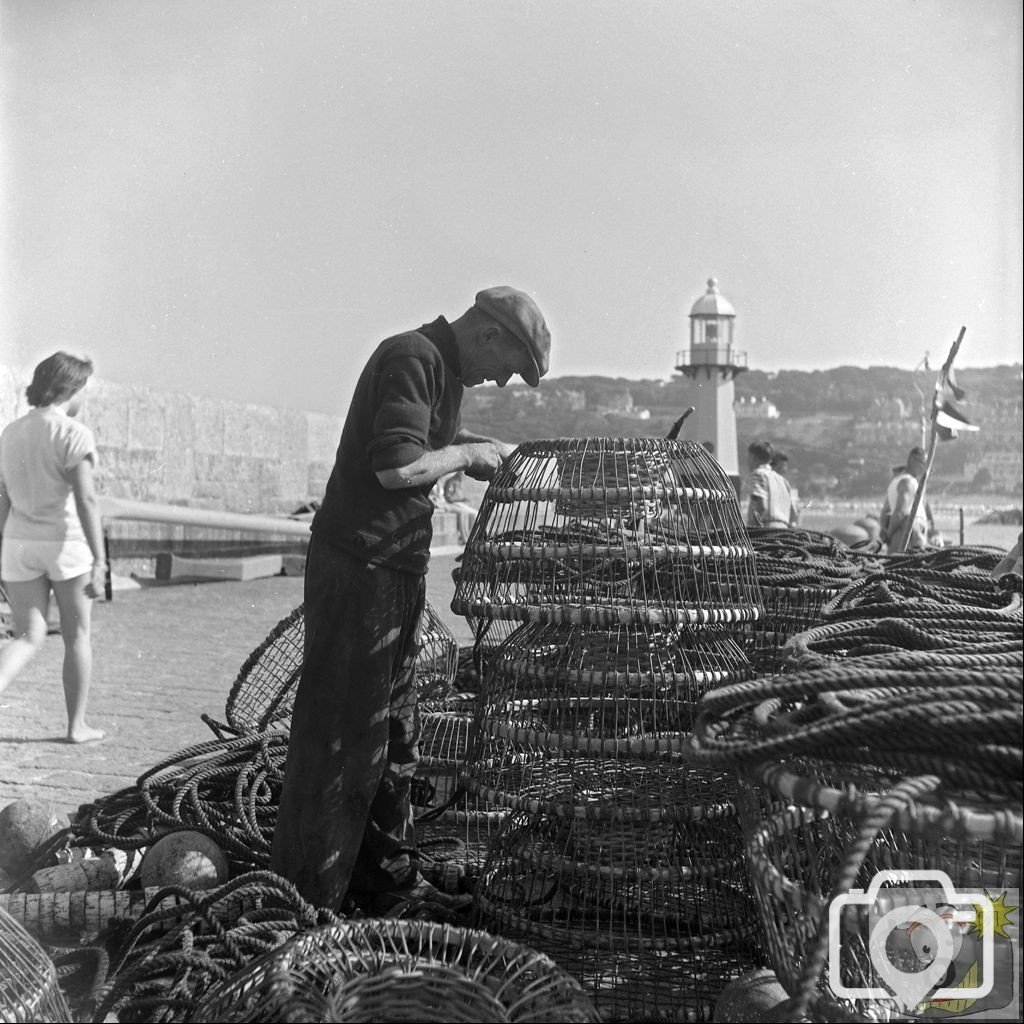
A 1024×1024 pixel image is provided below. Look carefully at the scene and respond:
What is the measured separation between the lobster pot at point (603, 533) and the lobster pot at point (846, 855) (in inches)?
28.1

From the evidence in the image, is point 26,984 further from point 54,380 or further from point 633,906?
point 54,380

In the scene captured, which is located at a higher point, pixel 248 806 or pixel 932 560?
pixel 932 560

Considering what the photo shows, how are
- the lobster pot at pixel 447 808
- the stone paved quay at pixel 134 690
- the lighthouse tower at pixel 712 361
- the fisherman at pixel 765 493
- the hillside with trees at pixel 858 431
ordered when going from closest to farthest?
the lobster pot at pixel 447 808, the stone paved quay at pixel 134 690, the fisherman at pixel 765 493, the lighthouse tower at pixel 712 361, the hillside with trees at pixel 858 431

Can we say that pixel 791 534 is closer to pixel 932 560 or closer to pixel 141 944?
pixel 932 560

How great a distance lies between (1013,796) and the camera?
1.96 metres

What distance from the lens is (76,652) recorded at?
571 cm

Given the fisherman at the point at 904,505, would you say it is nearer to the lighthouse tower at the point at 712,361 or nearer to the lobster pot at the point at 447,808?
the lobster pot at the point at 447,808

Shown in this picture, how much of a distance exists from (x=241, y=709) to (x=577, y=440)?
7.41ft

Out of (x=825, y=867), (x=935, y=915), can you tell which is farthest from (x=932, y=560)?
(x=935, y=915)

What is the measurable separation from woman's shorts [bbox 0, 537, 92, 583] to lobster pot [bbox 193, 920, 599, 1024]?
3830 millimetres

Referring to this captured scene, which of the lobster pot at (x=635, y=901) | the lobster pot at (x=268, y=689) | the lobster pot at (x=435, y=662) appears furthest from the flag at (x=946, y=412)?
the lobster pot at (x=635, y=901)

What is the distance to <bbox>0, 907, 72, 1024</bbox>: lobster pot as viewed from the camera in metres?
2.44

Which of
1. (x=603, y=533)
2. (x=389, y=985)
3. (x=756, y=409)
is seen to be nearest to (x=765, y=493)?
(x=603, y=533)

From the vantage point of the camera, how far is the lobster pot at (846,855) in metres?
1.90
